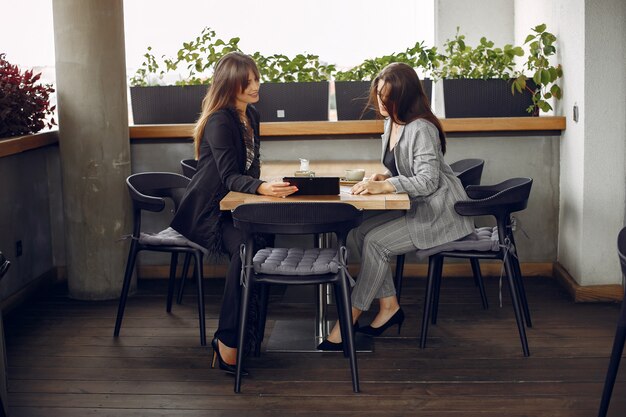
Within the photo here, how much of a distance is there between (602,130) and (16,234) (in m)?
3.51

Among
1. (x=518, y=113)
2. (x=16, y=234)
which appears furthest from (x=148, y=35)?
(x=518, y=113)

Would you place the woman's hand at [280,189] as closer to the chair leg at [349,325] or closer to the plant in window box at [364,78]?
the chair leg at [349,325]

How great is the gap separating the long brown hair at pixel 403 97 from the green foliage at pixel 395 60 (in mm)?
1449

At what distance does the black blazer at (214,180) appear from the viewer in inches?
162

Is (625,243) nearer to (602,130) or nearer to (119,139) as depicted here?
(602,130)

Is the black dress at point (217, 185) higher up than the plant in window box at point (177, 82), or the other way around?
the plant in window box at point (177, 82)

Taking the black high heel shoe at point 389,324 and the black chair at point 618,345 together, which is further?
the black high heel shoe at point 389,324

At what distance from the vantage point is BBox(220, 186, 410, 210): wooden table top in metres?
3.78

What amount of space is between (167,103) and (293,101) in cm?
85

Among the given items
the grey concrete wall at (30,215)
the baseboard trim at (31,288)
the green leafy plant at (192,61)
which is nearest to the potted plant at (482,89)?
the green leafy plant at (192,61)

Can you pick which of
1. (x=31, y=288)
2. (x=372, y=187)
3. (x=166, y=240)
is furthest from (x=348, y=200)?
(x=31, y=288)

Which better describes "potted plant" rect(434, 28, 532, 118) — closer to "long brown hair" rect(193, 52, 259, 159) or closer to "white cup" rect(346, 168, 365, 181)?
"white cup" rect(346, 168, 365, 181)

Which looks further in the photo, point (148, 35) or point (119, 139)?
point (148, 35)

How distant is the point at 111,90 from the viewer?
5.31 m
